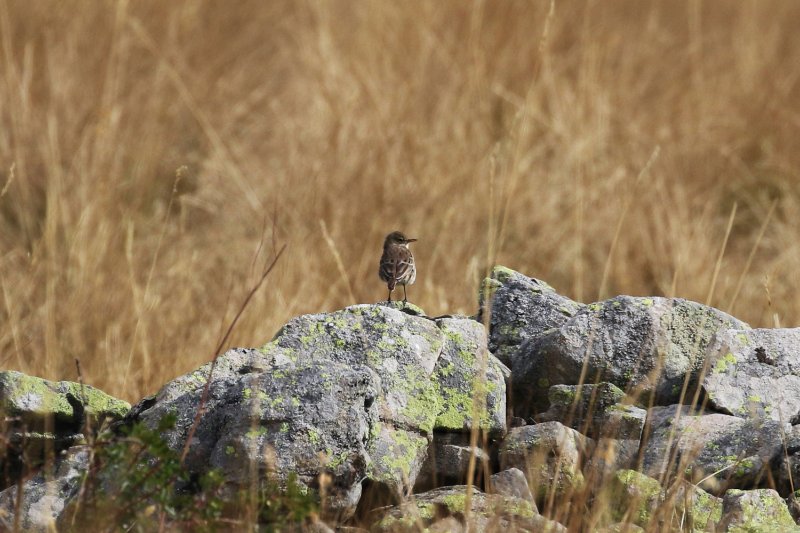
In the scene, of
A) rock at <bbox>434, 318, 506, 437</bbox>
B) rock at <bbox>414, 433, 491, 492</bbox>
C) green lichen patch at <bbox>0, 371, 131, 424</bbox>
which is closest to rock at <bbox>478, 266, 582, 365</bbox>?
rock at <bbox>434, 318, 506, 437</bbox>

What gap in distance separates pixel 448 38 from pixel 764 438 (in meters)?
6.72

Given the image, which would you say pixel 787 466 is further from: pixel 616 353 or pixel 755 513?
pixel 616 353

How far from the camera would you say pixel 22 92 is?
8.63 m

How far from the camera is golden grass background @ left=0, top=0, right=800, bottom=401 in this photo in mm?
7301

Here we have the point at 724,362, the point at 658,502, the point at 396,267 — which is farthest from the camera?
the point at 396,267

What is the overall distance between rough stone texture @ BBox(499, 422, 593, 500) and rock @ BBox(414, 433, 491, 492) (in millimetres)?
101

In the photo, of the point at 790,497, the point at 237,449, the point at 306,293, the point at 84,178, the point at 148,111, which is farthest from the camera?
the point at 148,111

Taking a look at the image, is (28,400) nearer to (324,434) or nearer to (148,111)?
(324,434)

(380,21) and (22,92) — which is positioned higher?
(380,21)

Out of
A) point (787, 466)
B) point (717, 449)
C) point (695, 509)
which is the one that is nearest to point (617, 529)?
point (695, 509)

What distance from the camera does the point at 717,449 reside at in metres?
4.02

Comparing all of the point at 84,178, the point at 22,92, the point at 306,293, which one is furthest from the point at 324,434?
the point at 22,92

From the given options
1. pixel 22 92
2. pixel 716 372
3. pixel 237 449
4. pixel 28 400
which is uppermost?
pixel 22 92

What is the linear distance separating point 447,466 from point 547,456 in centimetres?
33
